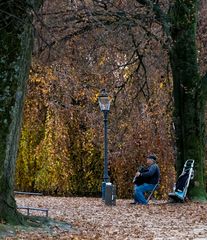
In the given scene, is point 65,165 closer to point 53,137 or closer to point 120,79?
point 53,137

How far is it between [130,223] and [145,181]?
5.44 meters

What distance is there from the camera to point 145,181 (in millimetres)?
17484

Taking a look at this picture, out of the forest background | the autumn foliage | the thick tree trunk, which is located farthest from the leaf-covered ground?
the autumn foliage

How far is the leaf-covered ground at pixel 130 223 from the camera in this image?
999 cm

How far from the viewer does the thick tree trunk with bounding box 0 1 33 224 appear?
10000mm

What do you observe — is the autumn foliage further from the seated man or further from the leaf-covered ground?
the leaf-covered ground

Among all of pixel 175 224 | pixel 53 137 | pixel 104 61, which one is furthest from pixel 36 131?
pixel 175 224

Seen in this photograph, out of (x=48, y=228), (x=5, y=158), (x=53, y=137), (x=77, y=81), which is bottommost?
(x=48, y=228)

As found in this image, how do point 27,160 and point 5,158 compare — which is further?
point 27,160

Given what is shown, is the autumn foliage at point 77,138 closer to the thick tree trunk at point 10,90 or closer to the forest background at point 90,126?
the forest background at point 90,126

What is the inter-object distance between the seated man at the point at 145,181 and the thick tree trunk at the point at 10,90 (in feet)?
23.9

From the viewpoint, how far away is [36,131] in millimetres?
25719

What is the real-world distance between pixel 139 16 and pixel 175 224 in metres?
6.15

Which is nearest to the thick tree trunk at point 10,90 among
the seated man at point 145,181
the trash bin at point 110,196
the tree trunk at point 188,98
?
the trash bin at point 110,196
